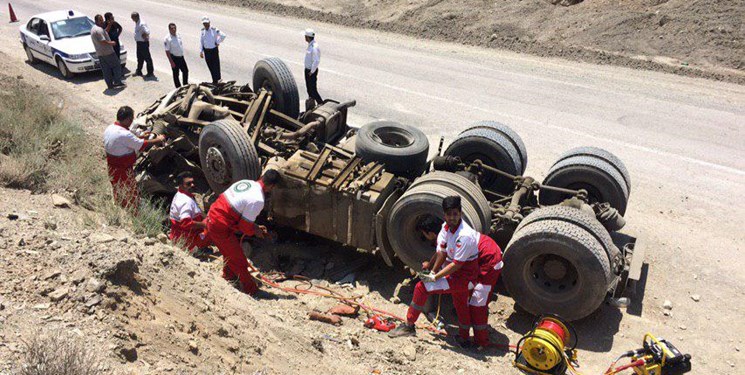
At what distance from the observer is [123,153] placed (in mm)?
8031

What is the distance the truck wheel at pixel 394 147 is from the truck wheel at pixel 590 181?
165cm

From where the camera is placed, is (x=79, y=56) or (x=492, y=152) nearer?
(x=492, y=152)

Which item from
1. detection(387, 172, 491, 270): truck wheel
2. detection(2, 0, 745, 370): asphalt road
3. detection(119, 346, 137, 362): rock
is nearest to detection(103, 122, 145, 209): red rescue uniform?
detection(387, 172, 491, 270): truck wheel

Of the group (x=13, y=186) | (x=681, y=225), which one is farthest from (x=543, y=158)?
(x=13, y=186)

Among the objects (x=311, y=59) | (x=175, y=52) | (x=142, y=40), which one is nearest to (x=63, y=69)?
(x=142, y=40)

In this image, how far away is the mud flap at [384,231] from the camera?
6.86 metres

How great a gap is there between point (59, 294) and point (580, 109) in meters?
11.0

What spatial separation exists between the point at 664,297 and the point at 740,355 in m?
1.06

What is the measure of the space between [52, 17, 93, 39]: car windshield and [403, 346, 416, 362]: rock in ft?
45.2

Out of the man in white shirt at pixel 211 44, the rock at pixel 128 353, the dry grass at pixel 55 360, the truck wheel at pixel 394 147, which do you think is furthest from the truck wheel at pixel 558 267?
the man in white shirt at pixel 211 44

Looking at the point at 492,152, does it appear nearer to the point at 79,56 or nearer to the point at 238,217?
the point at 238,217

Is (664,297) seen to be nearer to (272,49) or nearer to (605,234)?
(605,234)

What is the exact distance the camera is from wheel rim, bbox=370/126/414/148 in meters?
8.27

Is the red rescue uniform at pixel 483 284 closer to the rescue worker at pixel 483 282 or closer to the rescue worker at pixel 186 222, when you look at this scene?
the rescue worker at pixel 483 282
